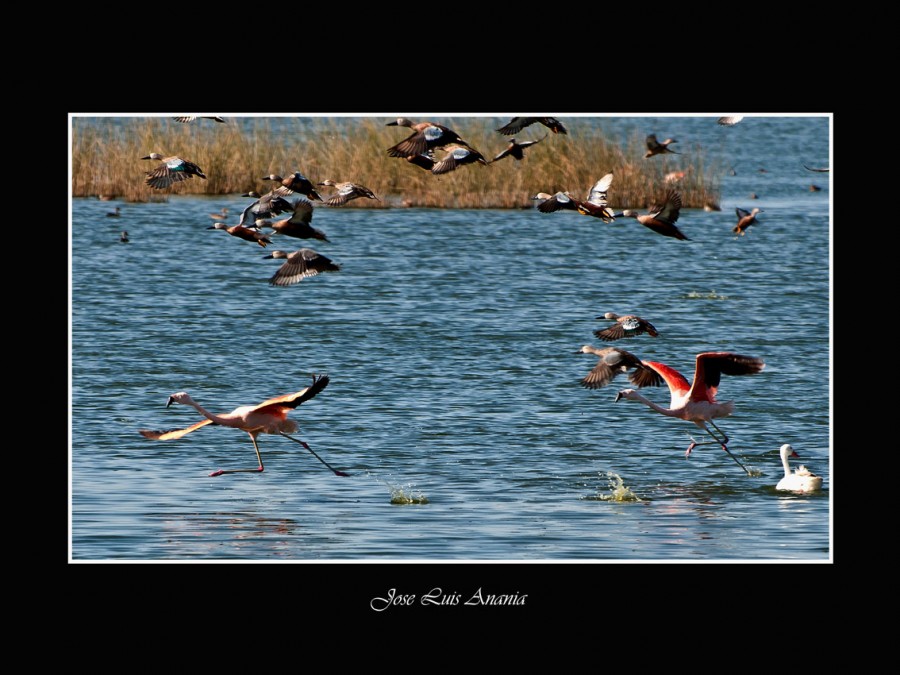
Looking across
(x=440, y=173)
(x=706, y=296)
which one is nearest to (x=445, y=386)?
(x=440, y=173)

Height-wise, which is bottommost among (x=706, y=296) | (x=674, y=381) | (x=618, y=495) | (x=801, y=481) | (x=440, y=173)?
(x=618, y=495)

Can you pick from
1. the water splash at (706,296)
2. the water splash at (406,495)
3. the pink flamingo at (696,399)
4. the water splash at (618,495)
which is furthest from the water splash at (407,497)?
the water splash at (706,296)

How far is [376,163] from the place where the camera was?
91.7 feet

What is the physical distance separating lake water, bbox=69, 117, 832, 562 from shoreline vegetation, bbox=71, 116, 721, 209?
0.49 m

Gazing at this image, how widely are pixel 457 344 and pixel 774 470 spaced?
5728mm

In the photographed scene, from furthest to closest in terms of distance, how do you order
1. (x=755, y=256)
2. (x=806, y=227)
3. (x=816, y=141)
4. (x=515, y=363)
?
(x=816, y=141), (x=806, y=227), (x=755, y=256), (x=515, y=363)

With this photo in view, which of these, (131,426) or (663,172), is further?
(663,172)

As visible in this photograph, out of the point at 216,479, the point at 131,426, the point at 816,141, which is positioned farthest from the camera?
the point at 816,141

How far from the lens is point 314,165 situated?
92.1 feet

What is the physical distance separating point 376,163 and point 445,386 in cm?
872

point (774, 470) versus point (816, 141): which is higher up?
point (816, 141)

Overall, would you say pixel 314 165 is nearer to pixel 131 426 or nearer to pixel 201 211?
pixel 201 211

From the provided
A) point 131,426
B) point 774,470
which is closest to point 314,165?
point 131,426

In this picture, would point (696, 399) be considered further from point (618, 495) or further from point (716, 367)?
point (618, 495)
